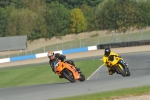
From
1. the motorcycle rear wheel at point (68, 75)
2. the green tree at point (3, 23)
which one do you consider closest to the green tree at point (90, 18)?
the green tree at point (3, 23)

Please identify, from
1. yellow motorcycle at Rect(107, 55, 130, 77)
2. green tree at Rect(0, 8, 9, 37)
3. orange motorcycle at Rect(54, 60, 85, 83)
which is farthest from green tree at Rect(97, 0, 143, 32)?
orange motorcycle at Rect(54, 60, 85, 83)

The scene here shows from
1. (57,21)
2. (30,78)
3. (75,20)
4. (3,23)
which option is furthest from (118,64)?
(3,23)

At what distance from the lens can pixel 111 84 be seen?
15.8 metres

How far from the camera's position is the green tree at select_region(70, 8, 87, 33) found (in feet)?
294

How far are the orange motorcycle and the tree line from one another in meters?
66.8

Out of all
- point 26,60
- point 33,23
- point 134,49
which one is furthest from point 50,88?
point 33,23

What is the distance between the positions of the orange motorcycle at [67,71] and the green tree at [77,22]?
7021 centimetres

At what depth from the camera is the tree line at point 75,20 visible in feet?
283

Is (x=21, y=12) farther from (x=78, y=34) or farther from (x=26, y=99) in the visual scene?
(x=26, y=99)

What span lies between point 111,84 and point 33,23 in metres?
79.5

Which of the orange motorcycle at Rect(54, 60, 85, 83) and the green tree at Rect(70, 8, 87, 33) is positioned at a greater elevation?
the green tree at Rect(70, 8, 87, 33)

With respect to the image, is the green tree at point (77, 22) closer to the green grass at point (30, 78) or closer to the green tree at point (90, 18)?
the green tree at point (90, 18)

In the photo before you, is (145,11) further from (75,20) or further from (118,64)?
(118,64)

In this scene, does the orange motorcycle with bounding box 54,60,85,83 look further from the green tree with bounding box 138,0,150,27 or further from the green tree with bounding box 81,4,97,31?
the green tree with bounding box 81,4,97,31
